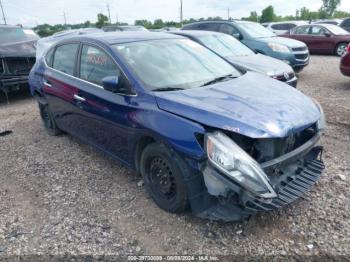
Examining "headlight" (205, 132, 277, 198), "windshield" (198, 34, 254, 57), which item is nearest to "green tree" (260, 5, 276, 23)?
"windshield" (198, 34, 254, 57)

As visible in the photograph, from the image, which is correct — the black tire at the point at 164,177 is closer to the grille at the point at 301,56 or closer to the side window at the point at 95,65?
the side window at the point at 95,65

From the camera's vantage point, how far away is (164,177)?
126 inches

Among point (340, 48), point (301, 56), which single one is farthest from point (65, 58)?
point (340, 48)

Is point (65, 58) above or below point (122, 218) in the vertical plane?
above

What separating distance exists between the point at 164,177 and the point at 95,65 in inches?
65.5

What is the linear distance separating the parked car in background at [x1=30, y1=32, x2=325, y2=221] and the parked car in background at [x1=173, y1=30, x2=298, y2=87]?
8.24 ft

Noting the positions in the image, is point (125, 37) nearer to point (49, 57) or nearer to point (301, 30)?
point (49, 57)

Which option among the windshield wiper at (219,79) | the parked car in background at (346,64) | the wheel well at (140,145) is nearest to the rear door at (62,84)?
the wheel well at (140,145)

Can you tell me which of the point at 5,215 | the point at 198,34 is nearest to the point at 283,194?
the point at 5,215

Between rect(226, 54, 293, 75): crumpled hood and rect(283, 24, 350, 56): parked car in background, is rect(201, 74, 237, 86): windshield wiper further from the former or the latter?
rect(283, 24, 350, 56): parked car in background

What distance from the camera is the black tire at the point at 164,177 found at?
2.96 m

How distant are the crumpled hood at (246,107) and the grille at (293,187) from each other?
1.65 feet

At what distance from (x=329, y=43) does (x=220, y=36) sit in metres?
8.70

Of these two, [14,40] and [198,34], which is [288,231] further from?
[14,40]
